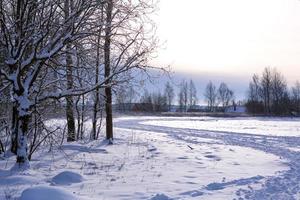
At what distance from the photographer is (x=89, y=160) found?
45.5 feet

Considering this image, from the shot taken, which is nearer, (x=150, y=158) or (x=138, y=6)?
(x=138, y=6)

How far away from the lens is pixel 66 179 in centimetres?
955

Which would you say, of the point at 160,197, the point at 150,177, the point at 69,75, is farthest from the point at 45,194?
the point at 69,75

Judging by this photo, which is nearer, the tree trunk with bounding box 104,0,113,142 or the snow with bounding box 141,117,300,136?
the tree trunk with bounding box 104,0,113,142

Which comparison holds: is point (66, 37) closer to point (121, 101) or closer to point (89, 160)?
point (89, 160)

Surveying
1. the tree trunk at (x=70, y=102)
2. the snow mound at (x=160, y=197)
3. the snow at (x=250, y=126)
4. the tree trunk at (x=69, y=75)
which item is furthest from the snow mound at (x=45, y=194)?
the snow at (x=250, y=126)

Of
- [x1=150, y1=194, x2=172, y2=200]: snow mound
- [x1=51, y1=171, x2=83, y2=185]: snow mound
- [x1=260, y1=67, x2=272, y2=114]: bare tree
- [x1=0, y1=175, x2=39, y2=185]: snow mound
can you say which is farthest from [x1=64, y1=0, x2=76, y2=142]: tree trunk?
[x1=260, y1=67, x2=272, y2=114]: bare tree

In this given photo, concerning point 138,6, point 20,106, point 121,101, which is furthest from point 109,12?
point 121,101

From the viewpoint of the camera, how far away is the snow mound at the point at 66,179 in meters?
9.36

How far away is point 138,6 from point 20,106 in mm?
4910

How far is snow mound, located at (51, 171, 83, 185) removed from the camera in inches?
369

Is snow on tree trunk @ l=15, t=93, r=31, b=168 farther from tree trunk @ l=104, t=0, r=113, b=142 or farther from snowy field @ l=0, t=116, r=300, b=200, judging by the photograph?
tree trunk @ l=104, t=0, r=113, b=142

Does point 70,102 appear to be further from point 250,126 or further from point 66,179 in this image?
point 250,126

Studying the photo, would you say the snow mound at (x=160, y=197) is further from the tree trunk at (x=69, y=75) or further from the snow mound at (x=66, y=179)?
the tree trunk at (x=69, y=75)
